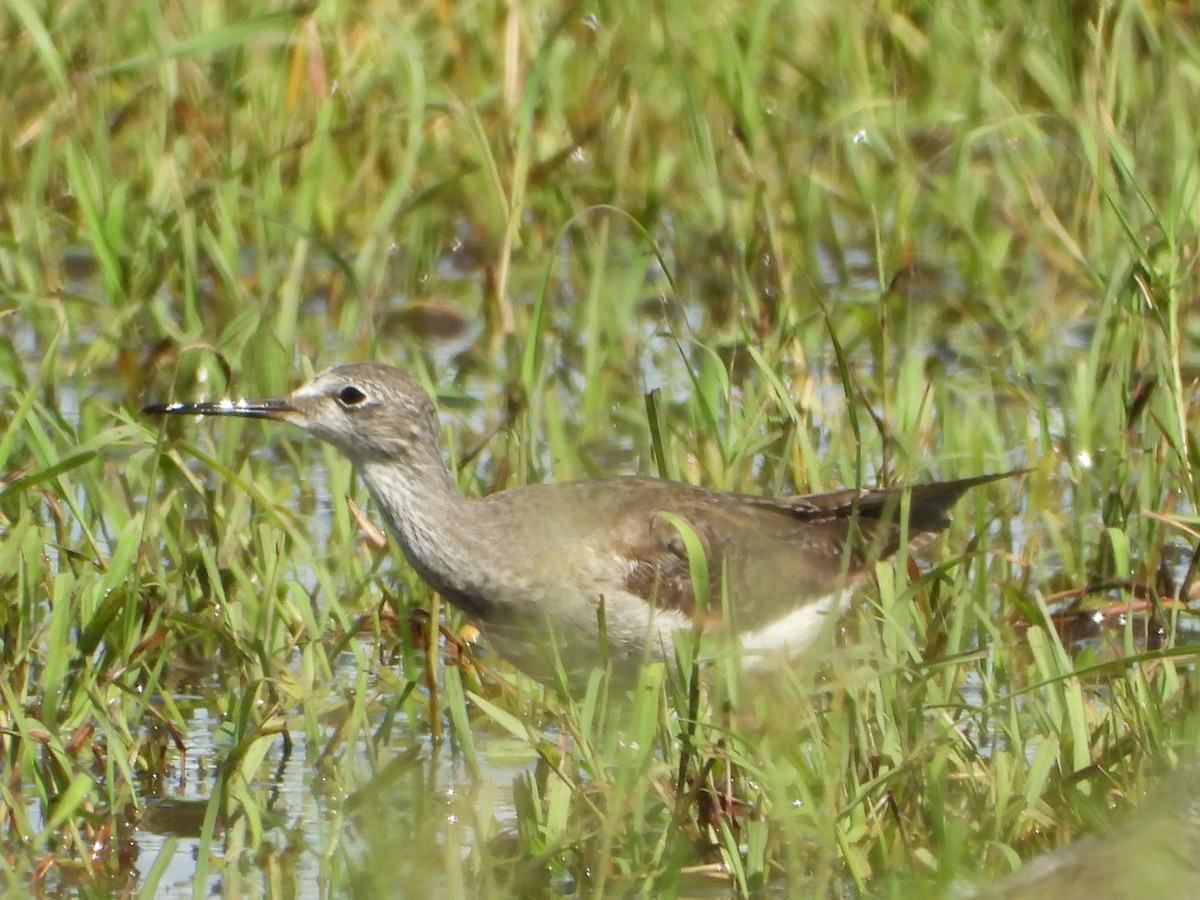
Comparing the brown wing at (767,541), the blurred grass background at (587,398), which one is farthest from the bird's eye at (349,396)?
the brown wing at (767,541)

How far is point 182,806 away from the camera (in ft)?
16.6

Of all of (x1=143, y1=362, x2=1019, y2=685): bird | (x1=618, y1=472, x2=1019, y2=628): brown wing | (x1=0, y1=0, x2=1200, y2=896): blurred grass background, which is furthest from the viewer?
(x1=618, y1=472, x2=1019, y2=628): brown wing

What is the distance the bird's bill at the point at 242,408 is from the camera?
5.74 metres

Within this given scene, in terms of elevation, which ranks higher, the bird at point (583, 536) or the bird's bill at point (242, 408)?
the bird's bill at point (242, 408)

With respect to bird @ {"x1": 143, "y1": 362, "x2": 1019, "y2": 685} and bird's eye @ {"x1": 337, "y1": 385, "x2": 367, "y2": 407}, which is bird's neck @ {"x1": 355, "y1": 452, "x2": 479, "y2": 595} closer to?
bird @ {"x1": 143, "y1": 362, "x2": 1019, "y2": 685}

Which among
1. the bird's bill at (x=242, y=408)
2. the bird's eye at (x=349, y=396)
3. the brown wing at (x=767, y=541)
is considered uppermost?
the bird's eye at (x=349, y=396)

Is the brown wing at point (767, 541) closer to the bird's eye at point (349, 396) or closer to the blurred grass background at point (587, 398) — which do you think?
the blurred grass background at point (587, 398)

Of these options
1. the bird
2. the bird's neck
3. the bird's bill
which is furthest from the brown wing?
the bird's bill

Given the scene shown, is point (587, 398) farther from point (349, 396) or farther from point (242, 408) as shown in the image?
point (242, 408)

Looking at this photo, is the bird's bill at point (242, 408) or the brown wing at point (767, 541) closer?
the bird's bill at point (242, 408)

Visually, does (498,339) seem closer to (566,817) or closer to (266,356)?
(266,356)

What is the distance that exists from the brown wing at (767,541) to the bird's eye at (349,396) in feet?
→ 2.46

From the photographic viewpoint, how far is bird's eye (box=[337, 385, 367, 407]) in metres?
5.96

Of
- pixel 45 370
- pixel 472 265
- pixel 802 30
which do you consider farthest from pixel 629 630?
pixel 802 30
